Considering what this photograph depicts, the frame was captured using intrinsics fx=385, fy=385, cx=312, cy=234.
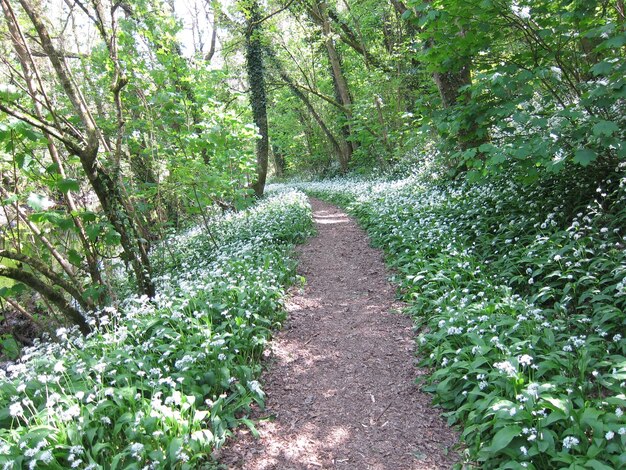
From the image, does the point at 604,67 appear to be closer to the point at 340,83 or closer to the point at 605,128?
the point at 605,128

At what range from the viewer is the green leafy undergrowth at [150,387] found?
9.95ft

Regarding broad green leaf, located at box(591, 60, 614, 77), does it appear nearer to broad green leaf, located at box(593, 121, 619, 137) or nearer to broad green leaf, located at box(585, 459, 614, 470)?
broad green leaf, located at box(593, 121, 619, 137)

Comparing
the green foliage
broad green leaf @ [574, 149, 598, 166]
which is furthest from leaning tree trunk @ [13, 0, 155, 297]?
broad green leaf @ [574, 149, 598, 166]

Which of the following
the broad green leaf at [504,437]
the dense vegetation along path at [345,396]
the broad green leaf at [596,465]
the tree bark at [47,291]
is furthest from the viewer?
the tree bark at [47,291]

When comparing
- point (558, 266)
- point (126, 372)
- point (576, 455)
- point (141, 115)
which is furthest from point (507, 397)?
point (141, 115)

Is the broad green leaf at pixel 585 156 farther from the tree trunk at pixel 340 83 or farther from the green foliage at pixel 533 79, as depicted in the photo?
the tree trunk at pixel 340 83

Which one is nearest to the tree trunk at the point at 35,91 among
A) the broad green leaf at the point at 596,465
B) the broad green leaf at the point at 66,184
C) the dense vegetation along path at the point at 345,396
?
the broad green leaf at the point at 66,184

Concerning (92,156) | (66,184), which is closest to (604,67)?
(66,184)

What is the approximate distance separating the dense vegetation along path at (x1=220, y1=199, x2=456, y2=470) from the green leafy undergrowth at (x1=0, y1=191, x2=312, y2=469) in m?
0.33

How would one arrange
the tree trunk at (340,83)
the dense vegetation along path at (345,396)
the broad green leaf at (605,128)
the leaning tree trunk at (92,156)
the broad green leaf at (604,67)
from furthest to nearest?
the tree trunk at (340,83) → the leaning tree trunk at (92,156) → the broad green leaf at (604,67) → the broad green leaf at (605,128) → the dense vegetation along path at (345,396)

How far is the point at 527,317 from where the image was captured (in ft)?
14.0

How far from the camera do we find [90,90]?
9617mm

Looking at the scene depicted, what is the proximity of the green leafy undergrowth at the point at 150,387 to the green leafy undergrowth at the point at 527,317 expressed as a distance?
2195mm

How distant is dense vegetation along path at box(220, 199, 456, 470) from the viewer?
3.51 meters
